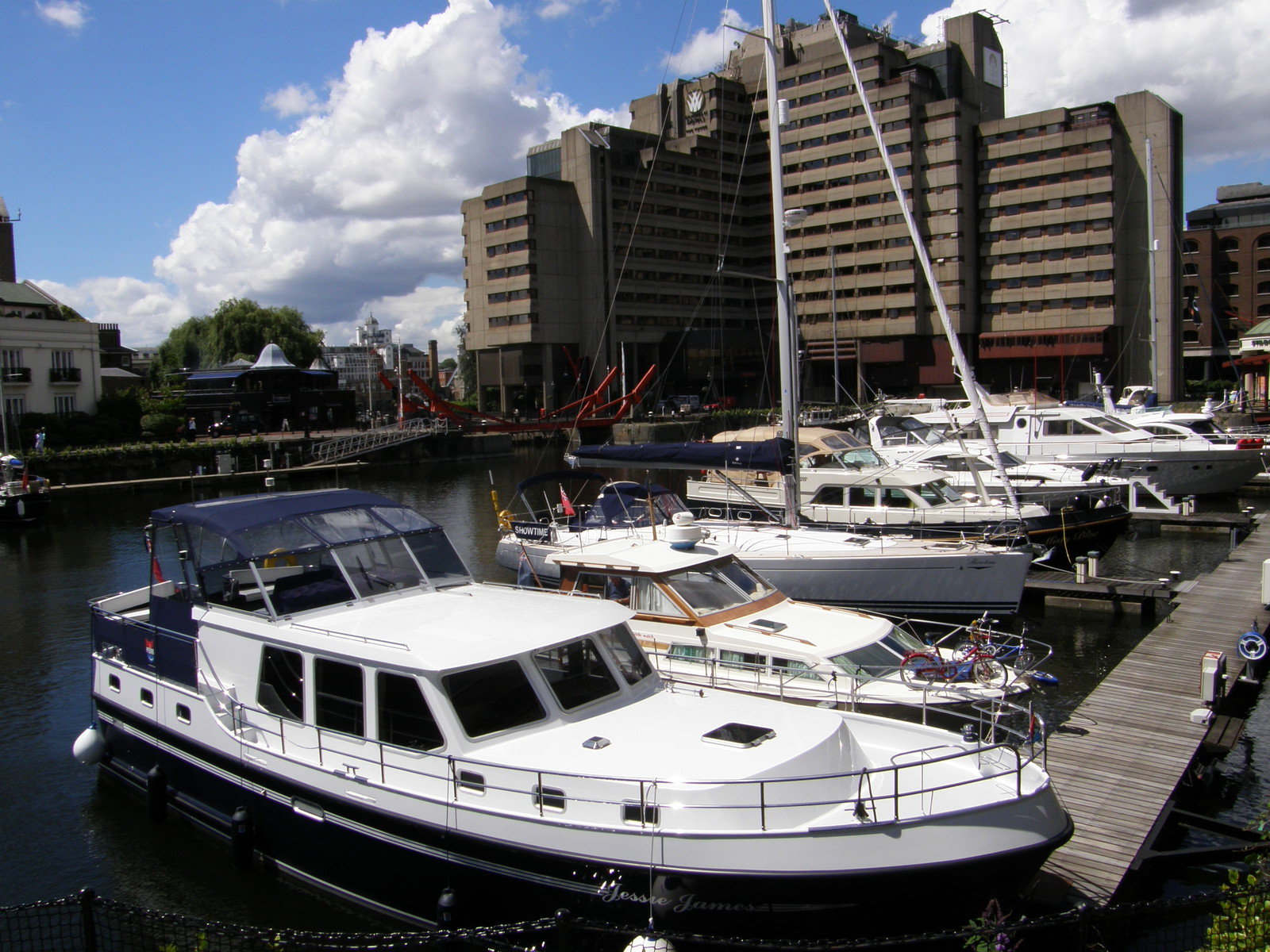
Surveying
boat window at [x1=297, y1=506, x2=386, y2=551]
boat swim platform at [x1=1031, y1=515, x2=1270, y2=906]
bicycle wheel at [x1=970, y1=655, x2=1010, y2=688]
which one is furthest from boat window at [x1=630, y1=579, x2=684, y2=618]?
boat swim platform at [x1=1031, y1=515, x2=1270, y2=906]

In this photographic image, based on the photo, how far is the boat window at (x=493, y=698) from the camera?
8.73 m

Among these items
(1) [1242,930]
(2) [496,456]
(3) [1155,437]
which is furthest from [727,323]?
(1) [1242,930]

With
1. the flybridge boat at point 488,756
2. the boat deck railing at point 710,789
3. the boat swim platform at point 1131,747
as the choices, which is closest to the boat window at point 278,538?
the flybridge boat at point 488,756

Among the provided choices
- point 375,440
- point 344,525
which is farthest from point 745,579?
point 375,440

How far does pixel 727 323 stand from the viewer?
9562 cm

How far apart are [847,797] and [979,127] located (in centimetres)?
7967

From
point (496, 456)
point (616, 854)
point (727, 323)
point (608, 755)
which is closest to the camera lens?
point (616, 854)

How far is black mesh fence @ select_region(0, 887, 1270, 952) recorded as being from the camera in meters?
5.32

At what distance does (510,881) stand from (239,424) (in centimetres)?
6758

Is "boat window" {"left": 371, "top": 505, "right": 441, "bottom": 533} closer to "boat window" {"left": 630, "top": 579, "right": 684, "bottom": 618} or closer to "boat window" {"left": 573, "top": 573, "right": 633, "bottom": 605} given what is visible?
"boat window" {"left": 573, "top": 573, "right": 633, "bottom": 605}

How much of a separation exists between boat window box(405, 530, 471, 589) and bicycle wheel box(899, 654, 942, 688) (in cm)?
578

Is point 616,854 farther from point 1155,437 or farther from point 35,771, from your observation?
point 1155,437

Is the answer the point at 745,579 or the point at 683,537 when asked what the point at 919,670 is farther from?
the point at 683,537

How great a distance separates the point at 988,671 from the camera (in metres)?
12.4
